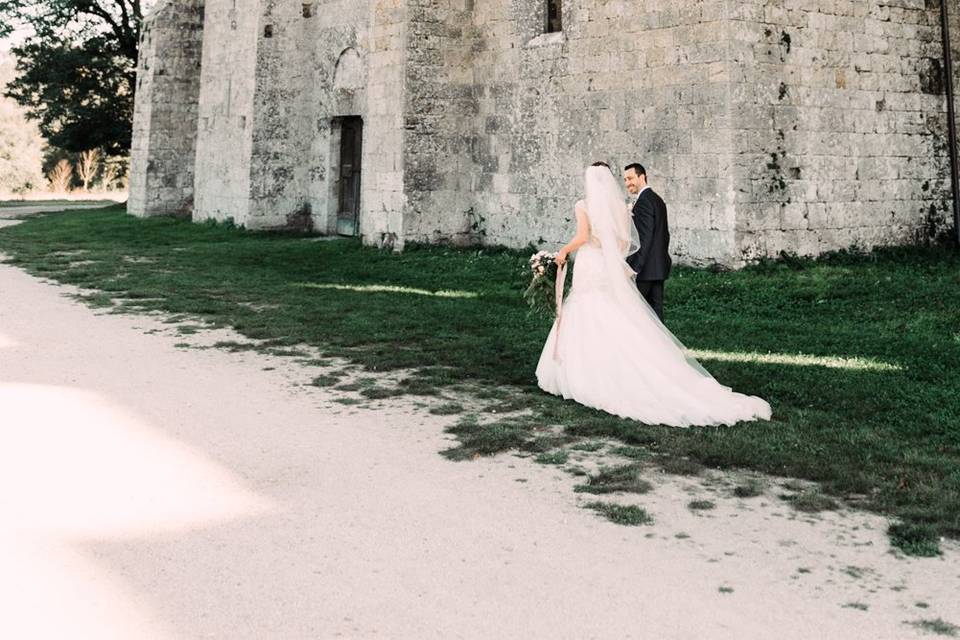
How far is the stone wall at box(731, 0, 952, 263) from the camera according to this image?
1253cm

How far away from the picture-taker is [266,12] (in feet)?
64.6

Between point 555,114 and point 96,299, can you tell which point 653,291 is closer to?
point 96,299

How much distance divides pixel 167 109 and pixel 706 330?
63.3ft

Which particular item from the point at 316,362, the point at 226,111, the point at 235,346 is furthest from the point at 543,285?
the point at 226,111

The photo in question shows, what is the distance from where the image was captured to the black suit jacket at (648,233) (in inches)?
316

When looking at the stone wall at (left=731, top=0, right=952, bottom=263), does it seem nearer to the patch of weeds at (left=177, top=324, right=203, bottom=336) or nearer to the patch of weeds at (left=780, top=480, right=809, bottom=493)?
the patch of weeds at (left=177, top=324, right=203, bottom=336)

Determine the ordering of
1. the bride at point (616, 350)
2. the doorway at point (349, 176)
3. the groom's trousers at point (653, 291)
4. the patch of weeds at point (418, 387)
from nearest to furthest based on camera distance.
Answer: the bride at point (616, 350)
the patch of weeds at point (418, 387)
the groom's trousers at point (653, 291)
the doorway at point (349, 176)

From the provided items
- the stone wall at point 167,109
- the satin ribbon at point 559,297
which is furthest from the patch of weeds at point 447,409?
the stone wall at point 167,109

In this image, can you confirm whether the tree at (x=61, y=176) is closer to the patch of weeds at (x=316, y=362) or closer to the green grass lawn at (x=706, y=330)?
the green grass lawn at (x=706, y=330)

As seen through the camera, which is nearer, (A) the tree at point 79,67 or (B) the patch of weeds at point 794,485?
(B) the patch of weeds at point 794,485

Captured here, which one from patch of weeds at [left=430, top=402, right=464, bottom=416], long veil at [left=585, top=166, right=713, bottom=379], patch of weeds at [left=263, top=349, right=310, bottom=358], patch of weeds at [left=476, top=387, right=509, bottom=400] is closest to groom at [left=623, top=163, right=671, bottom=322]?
long veil at [left=585, top=166, right=713, bottom=379]

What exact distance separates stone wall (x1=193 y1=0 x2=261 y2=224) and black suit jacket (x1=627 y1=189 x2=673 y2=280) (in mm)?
13578

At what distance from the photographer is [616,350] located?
6.88m

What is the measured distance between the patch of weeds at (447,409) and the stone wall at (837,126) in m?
6.90
